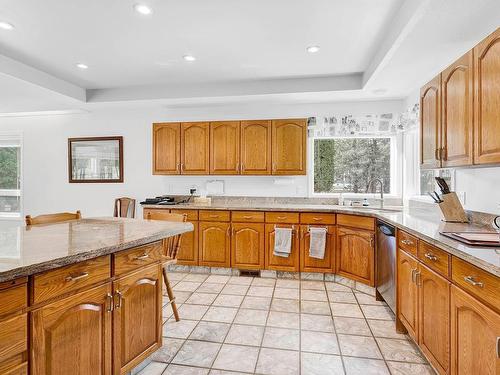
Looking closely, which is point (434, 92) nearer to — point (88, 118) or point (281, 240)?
point (281, 240)

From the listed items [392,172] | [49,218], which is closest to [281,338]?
[49,218]

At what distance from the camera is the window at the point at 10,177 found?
5219mm

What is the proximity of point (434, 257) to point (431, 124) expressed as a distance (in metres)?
1.21

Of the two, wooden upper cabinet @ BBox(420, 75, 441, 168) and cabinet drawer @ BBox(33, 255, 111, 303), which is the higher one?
wooden upper cabinet @ BBox(420, 75, 441, 168)

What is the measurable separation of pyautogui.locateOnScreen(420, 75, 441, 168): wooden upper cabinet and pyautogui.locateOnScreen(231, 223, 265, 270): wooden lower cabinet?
1956 millimetres

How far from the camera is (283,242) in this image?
364 centimetres

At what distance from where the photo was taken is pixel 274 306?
2918 mm

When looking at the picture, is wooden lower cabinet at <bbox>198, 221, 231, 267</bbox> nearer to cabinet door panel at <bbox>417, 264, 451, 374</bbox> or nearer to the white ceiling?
the white ceiling

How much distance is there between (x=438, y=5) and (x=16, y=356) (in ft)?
8.99

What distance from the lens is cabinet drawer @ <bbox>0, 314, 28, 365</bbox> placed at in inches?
42.1

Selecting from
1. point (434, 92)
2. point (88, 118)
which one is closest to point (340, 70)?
point (434, 92)

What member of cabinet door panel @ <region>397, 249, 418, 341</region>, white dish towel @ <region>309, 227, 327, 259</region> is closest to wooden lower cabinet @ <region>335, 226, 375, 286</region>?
white dish towel @ <region>309, 227, 327, 259</region>

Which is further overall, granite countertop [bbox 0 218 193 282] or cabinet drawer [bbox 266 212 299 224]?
cabinet drawer [bbox 266 212 299 224]

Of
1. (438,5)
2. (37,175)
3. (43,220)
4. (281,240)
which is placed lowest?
(281,240)
